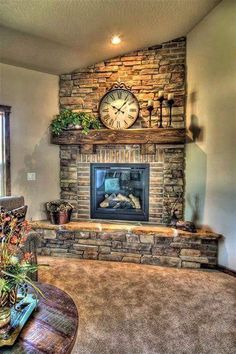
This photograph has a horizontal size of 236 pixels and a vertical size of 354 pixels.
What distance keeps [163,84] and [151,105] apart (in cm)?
41

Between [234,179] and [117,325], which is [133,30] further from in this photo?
[117,325]

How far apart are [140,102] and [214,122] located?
1.13m

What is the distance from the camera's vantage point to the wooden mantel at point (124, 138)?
3334 millimetres

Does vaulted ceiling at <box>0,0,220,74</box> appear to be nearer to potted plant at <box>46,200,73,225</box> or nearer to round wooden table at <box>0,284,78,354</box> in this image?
potted plant at <box>46,200,73,225</box>

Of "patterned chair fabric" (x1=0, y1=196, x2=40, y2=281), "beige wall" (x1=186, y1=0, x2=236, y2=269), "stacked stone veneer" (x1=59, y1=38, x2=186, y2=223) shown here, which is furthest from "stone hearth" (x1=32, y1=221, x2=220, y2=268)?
"patterned chair fabric" (x1=0, y1=196, x2=40, y2=281)

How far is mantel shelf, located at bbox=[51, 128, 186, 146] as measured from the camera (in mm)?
3330

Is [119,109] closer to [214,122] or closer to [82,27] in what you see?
[82,27]

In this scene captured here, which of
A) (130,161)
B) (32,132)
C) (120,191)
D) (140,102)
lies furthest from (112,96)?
(120,191)

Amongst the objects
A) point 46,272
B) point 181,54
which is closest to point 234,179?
point 181,54

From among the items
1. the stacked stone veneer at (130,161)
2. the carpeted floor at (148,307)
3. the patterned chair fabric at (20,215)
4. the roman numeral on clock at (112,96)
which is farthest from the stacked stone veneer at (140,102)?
the patterned chair fabric at (20,215)

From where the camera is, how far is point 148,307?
226 cm

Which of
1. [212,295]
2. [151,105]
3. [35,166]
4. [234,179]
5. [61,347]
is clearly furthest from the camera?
[35,166]

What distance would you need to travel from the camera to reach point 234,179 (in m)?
2.88

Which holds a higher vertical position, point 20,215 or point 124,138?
point 124,138
